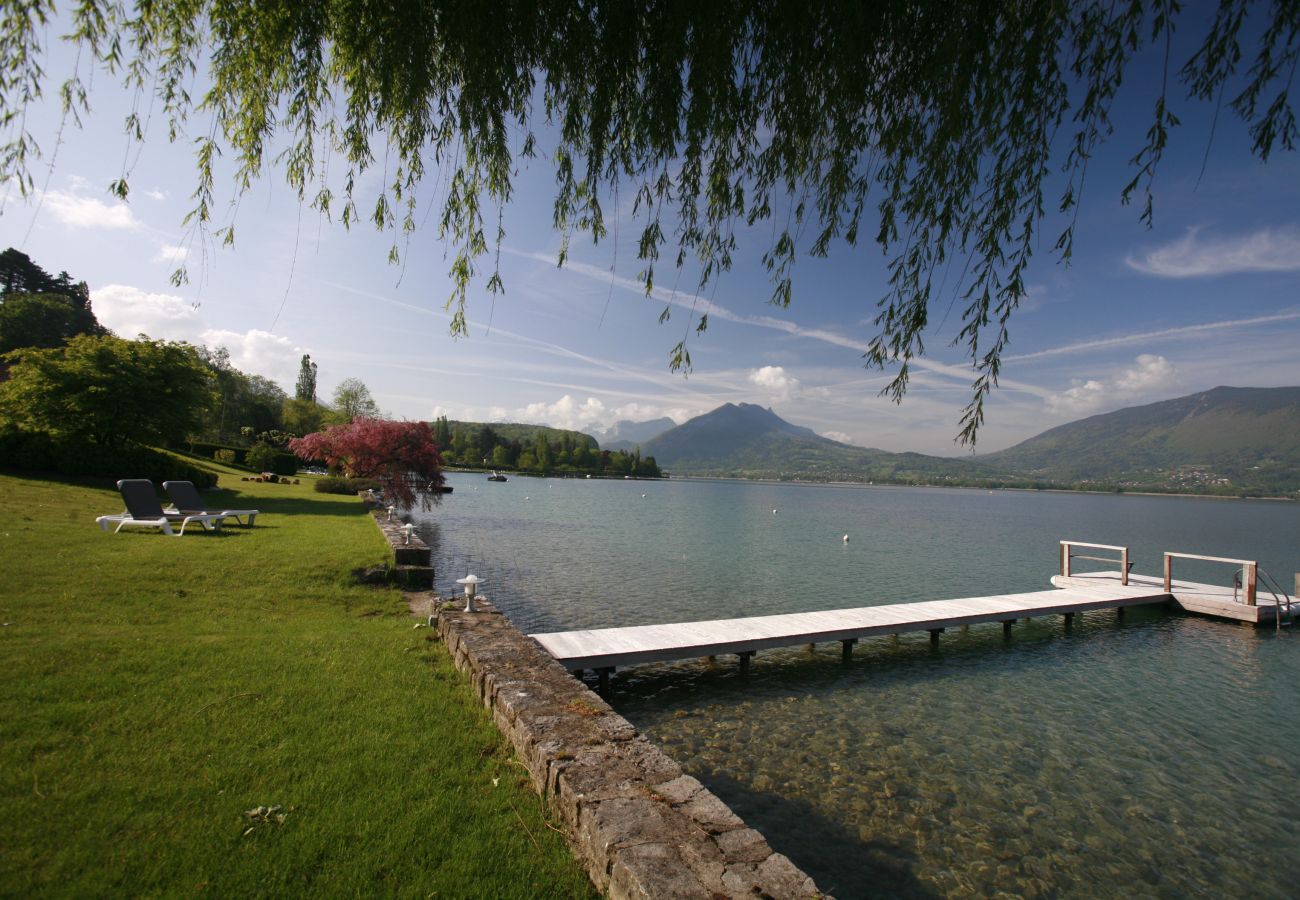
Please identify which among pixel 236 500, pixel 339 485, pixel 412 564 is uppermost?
pixel 339 485

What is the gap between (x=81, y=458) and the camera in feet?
66.1

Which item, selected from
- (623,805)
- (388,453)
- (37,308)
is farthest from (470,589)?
(37,308)

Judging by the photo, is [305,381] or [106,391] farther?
[305,381]

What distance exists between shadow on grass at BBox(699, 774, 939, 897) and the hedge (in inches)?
973

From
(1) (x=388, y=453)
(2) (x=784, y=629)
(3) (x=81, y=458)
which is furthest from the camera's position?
(1) (x=388, y=453)

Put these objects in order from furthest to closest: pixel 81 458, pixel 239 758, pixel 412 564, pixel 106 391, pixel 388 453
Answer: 1. pixel 388 453
2. pixel 106 391
3. pixel 81 458
4. pixel 412 564
5. pixel 239 758

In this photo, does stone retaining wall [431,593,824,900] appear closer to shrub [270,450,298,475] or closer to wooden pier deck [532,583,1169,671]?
wooden pier deck [532,583,1169,671]

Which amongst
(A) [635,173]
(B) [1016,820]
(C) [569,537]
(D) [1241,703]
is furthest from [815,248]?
(C) [569,537]

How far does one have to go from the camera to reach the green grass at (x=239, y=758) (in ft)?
10.3

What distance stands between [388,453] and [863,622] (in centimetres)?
2162

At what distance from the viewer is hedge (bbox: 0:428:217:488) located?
19.3m

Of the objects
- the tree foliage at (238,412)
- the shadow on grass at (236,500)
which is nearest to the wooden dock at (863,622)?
the shadow on grass at (236,500)

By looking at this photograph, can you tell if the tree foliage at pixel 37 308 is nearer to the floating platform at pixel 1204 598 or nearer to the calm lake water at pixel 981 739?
the calm lake water at pixel 981 739

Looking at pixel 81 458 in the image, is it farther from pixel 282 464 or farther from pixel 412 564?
pixel 282 464
